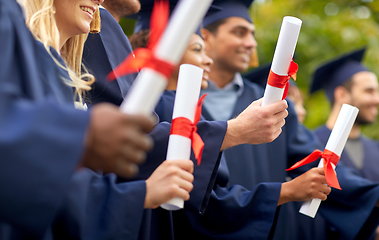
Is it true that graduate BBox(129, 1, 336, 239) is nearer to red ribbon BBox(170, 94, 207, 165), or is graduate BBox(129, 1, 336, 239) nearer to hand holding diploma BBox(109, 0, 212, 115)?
red ribbon BBox(170, 94, 207, 165)

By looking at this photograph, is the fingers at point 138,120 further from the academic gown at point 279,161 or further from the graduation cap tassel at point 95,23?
the academic gown at point 279,161

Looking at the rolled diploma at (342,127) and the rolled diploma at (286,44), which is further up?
the rolled diploma at (286,44)

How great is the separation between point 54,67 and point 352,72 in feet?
15.1

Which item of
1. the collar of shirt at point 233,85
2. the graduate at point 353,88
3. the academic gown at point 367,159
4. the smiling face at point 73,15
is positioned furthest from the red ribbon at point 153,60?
the graduate at point 353,88

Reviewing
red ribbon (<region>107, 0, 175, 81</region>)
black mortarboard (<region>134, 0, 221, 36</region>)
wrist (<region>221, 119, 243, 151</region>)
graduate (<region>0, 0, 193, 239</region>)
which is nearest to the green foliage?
black mortarboard (<region>134, 0, 221, 36</region>)

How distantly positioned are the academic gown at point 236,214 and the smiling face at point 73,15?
1.11m

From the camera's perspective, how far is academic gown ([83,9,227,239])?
1.82 m

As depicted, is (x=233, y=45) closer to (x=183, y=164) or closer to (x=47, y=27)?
(x=47, y=27)

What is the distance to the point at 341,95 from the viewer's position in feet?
17.3

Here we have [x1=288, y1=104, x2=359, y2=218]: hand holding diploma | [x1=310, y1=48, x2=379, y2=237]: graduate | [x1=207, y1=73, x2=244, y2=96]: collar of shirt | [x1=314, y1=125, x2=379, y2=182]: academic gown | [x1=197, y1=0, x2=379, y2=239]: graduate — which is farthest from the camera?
[x1=310, y1=48, x2=379, y2=237]: graduate

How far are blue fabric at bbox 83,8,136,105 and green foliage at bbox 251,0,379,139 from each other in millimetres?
5905

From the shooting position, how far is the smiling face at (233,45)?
386cm

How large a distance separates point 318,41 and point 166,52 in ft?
24.8

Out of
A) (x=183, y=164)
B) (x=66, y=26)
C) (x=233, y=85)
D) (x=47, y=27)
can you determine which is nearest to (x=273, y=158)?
(x=233, y=85)
